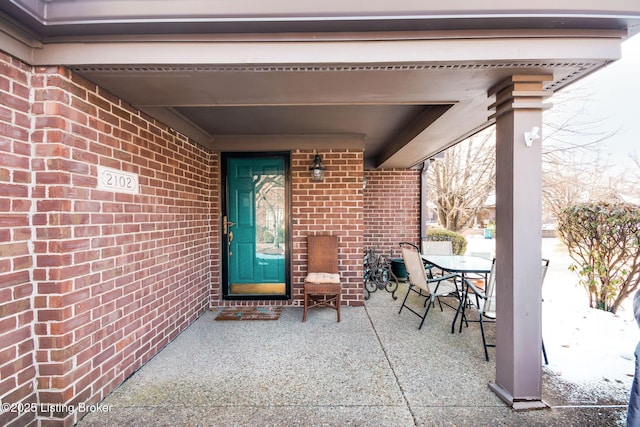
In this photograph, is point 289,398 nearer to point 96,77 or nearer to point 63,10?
point 96,77

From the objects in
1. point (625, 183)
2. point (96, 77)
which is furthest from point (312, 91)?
point (625, 183)

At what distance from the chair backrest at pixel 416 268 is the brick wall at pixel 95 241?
108 inches

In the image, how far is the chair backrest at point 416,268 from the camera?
3.16m

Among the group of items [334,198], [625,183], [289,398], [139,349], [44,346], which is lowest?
[289,398]

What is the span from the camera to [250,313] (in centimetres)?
368

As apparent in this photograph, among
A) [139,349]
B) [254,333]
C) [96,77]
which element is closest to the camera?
[96,77]

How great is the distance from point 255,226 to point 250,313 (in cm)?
122

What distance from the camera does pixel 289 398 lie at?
2.02 meters

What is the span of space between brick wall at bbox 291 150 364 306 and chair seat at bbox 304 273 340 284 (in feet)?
1.37

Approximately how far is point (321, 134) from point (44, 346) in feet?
11.2

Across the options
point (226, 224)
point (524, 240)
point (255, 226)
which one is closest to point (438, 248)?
point (524, 240)

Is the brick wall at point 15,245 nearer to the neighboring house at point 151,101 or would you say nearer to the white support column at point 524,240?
the neighboring house at point 151,101

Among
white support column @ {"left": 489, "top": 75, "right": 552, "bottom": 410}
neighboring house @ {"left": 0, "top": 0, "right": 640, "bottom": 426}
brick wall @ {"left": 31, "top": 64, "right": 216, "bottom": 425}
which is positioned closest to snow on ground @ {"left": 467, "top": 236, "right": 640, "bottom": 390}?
white support column @ {"left": 489, "top": 75, "right": 552, "bottom": 410}

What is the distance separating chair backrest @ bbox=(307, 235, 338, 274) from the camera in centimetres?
385
